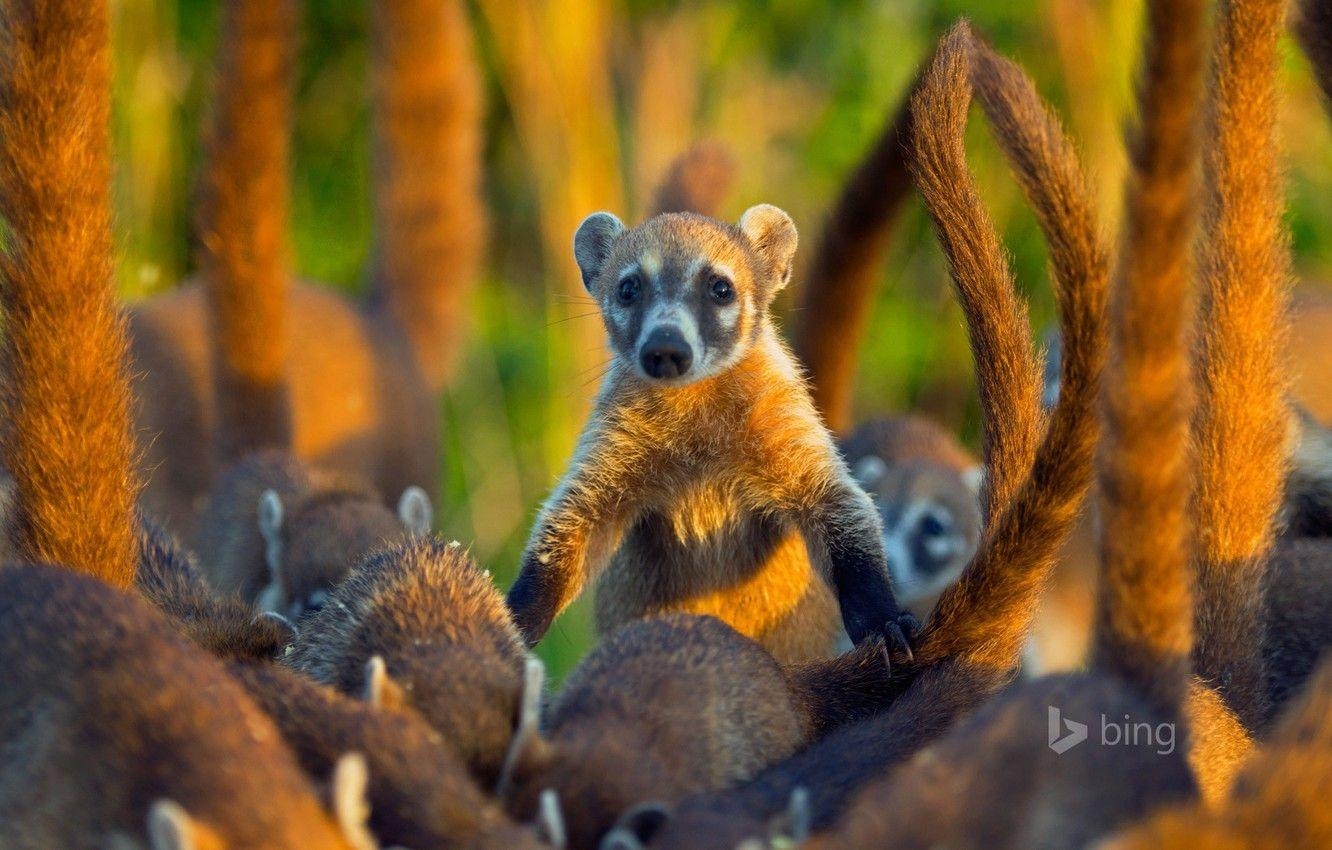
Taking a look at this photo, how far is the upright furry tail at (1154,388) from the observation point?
7.41ft

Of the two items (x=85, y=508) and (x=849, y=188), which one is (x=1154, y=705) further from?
(x=849, y=188)

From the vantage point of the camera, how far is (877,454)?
6633 mm

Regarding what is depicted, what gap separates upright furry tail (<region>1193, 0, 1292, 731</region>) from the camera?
3.12 meters

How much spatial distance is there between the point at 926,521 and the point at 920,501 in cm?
10

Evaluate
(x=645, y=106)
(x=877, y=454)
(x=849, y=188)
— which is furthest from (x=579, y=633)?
(x=645, y=106)

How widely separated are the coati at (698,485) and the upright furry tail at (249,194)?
1.42 m

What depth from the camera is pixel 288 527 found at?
5199 millimetres

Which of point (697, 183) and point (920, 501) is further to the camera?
point (920, 501)

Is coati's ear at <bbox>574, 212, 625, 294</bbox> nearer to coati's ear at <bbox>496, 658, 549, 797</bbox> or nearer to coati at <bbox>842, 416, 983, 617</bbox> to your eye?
coati at <bbox>842, 416, 983, 617</bbox>

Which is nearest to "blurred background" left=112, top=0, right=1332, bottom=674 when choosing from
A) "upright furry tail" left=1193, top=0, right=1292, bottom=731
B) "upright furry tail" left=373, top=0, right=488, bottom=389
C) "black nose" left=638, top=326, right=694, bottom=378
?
"upright furry tail" left=373, top=0, right=488, bottom=389

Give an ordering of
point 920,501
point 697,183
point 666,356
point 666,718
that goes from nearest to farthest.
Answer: point 666,718 → point 666,356 → point 697,183 → point 920,501

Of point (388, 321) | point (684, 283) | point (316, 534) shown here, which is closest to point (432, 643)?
point (684, 283)

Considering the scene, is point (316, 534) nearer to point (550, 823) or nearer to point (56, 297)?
point (56, 297)

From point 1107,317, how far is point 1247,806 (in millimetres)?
963
